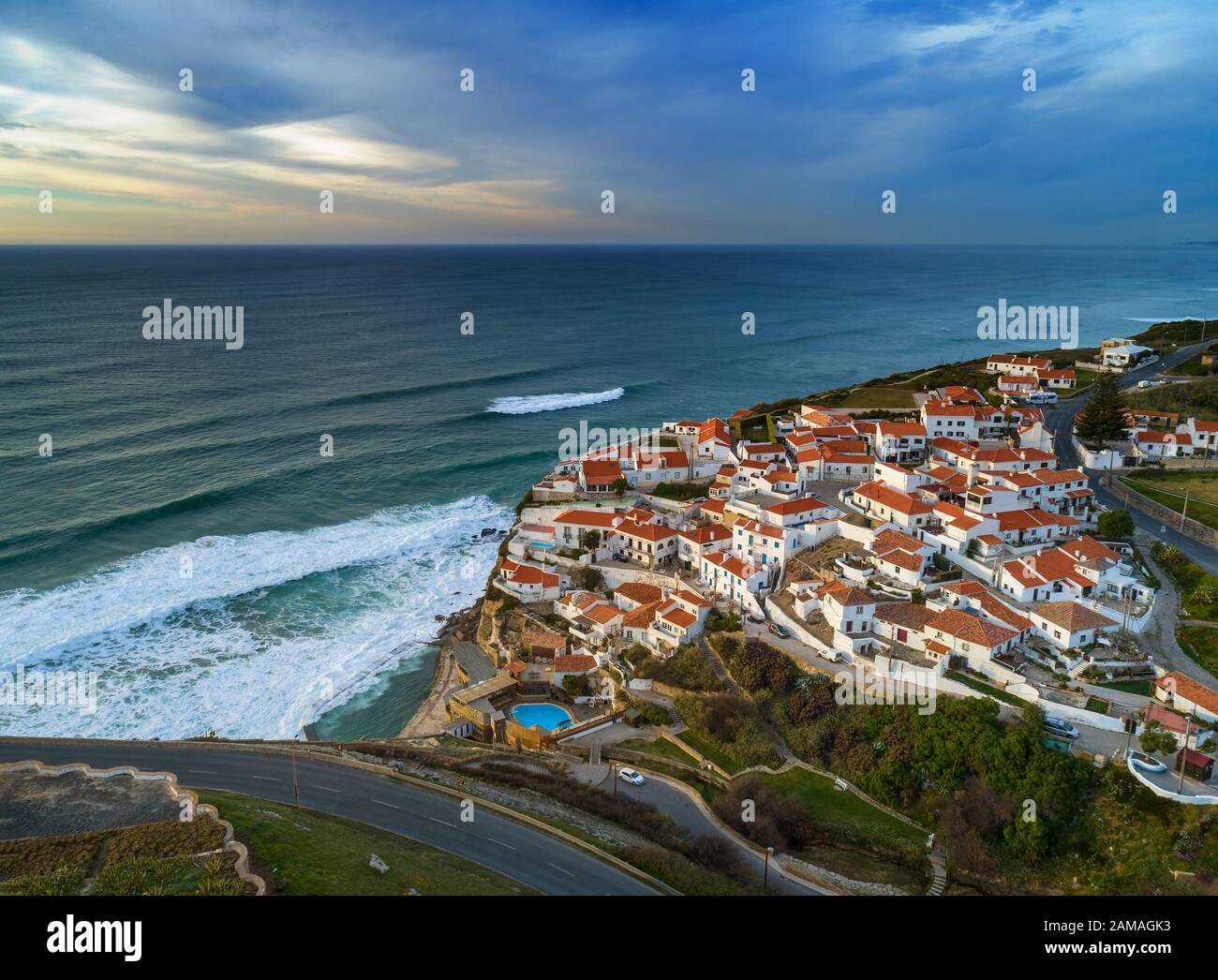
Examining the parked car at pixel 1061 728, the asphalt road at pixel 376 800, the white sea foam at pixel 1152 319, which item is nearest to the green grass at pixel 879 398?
the parked car at pixel 1061 728

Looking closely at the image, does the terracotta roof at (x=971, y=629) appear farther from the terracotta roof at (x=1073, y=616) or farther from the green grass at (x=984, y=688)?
the terracotta roof at (x=1073, y=616)

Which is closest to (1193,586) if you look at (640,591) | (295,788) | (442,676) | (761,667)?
(761,667)

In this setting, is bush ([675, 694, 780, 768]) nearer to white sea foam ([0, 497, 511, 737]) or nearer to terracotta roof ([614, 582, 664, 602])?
terracotta roof ([614, 582, 664, 602])

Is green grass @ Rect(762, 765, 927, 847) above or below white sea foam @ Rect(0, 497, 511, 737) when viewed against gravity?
below

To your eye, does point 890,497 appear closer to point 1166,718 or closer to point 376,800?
point 1166,718

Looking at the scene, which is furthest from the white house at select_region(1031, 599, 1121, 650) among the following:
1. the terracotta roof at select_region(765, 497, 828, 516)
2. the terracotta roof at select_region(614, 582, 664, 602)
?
the terracotta roof at select_region(614, 582, 664, 602)

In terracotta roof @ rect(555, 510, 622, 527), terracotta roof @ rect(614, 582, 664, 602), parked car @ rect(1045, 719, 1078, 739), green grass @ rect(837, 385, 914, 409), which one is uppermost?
green grass @ rect(837, 385, 914, 409)
